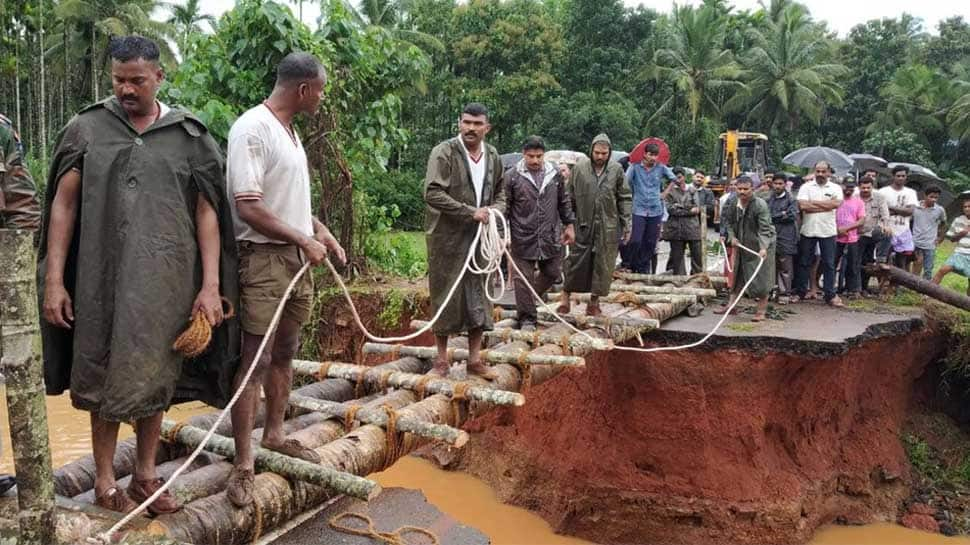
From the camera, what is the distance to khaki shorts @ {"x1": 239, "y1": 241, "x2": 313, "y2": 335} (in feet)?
9.66

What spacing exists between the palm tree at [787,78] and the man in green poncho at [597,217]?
79.4 feet

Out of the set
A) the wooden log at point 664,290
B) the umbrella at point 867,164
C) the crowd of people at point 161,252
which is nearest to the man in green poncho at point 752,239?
the wooden log at point 664,290

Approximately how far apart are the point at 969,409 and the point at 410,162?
19.0 metres

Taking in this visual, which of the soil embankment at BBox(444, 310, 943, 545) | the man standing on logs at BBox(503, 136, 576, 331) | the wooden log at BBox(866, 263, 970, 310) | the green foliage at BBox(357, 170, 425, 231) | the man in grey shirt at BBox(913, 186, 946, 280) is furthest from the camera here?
the green foliage at BBox(357, 170, 425, 231)

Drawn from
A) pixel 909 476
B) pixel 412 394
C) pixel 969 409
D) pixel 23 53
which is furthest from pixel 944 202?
pixel 23 53

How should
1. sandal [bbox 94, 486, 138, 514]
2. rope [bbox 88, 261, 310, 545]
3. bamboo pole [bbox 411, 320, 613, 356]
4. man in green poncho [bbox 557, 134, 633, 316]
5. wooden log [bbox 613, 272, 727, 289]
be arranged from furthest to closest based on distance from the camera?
wooden log [bbox 613, 272, 727, 289] → man in green poncho [bbox 557, 134, 633, 316] → bamboo pole [bbox 411, 320, 613, 356] → sandal [bbox 94, 486, 138, 514] → rope [bbox 88, 261, 310, 545]

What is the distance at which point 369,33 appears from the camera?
9.82m

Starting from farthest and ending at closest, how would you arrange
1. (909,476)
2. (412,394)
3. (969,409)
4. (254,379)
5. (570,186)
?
(969,409) → (909,476) → (570,186) → (412,394) → (254,379)

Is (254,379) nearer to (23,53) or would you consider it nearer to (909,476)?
(909,476)

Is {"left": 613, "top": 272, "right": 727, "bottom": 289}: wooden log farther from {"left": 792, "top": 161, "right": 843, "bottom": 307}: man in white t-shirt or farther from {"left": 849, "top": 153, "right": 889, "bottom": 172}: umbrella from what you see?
{"left": 849, "top": 153, "right": 889, "bottom": 172}: umbrella

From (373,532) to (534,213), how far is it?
11.0 feet

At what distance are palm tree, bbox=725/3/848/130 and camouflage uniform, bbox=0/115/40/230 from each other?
A: 28.6 metres

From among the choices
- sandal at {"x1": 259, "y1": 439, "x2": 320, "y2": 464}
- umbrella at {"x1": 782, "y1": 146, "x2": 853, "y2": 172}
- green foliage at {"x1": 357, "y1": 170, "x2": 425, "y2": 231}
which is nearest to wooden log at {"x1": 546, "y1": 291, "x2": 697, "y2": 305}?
sandal at {"x1": 259, "y1": 439, "x2": 320, "y2": 464}

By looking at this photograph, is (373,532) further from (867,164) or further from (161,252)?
(867,164)
